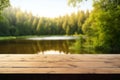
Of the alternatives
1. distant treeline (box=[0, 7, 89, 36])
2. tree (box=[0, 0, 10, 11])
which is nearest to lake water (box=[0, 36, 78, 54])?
tree (box=[0, 0, 10, 11])

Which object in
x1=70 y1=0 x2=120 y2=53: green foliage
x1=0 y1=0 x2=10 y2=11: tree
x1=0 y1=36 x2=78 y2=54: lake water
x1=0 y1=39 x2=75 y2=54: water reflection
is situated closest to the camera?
x1=0 y1=0 x2=10 y2=11: tree

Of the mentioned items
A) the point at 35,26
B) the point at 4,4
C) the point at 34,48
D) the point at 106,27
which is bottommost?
the point at 35,26

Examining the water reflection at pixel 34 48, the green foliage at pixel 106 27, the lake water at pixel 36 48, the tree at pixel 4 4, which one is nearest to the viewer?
the tree at pixel 4 4

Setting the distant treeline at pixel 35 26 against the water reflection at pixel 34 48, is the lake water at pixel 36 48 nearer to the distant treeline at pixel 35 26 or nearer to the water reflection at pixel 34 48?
the water reflection at pixel 34 48

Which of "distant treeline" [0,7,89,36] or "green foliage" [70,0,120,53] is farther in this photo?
"distant treeline" [0,7,89,36]

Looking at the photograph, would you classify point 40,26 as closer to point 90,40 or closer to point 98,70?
point 90,40

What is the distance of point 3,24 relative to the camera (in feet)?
189

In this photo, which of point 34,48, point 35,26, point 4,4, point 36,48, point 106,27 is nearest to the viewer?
point 4,4

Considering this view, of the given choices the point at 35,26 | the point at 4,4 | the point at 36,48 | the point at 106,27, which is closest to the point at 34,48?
the point at 36,48

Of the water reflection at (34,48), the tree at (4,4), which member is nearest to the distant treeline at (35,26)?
the water reflection at (34,48)

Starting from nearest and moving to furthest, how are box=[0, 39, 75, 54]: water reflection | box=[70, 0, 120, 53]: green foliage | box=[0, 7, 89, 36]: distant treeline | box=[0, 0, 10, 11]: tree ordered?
box=[0, 0, 10, 11]: tree, box=[70, 0, 120, 53]: green foliage, box=[0, 39, 75, 54]: water reflection, box=[0, 7, 89, 36]: distant treeline

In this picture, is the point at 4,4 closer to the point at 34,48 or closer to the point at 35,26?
the point at 34,48

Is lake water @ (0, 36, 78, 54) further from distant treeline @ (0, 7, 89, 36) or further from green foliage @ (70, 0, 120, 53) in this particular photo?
distant treeline @ (0, 7, 89, 36)

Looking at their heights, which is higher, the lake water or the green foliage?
the green foliage
